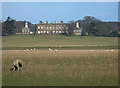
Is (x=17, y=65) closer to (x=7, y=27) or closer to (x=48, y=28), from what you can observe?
(x=7, y=27)

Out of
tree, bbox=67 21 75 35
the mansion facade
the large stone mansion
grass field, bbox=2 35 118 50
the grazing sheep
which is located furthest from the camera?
the mansion facade

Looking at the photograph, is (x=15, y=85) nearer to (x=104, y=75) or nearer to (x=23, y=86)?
(x=23, y=86)

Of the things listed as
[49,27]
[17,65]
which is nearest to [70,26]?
[49,27]

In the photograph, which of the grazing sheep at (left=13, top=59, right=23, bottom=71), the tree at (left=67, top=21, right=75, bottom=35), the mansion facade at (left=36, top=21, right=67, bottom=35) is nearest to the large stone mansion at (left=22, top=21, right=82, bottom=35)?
the mansion facade at (left=36, top=21, right=67, bottom=35)

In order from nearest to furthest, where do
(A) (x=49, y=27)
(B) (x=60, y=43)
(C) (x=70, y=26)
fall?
(B) (x=60, y=43)
(C) (x=70, y=26)
(A) (x=49, y=27)

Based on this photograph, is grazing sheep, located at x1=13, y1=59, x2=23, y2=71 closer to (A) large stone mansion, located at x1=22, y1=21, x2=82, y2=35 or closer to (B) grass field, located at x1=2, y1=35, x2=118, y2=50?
(B) grass field, located at x1=2, y1=35, x2=118, y2=50

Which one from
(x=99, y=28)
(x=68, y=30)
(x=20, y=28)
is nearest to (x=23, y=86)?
(x=99, y=28)

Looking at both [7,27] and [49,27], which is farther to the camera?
[49,27]

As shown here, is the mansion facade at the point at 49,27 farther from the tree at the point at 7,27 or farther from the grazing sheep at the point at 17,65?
the grazing sheep at the point at 17,65

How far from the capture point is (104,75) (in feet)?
63.3

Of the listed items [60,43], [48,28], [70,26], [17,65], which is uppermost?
[70,26]

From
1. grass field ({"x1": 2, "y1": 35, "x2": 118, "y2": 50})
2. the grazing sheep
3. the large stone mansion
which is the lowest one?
grass field ({"x1": 2, "y1": 35, "x2": 118, "y2": 50})

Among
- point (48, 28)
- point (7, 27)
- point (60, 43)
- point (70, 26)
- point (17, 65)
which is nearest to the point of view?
point (17, 65)

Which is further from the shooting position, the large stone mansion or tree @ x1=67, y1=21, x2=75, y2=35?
the large stone mansion
